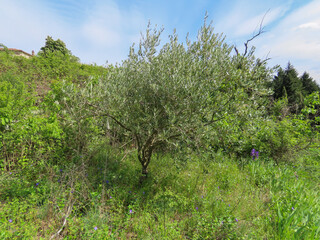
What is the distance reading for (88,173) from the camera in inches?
155

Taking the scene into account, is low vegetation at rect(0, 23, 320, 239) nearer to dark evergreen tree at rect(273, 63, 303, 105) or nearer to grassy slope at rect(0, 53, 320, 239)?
grassy slope at rect(0, 53, 320, 239)

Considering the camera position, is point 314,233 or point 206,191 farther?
point 206,191

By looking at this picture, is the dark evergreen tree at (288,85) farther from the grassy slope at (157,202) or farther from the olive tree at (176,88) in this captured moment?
the olive tree at (176,88)

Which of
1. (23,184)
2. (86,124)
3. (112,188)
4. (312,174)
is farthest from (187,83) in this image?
(312,174)

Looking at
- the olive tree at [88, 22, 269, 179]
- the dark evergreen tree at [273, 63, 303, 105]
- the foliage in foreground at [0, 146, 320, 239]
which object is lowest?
the foliage in foreground at [0, 146, 320, 239]

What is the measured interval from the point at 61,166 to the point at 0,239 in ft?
6.58

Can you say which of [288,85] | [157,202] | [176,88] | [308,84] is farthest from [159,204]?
[308,84]

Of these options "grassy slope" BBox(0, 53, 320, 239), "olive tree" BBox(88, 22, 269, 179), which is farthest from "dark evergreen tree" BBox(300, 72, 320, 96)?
"olive tree" BBox(88, 22, 269, 179)

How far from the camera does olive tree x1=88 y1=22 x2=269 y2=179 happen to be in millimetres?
2873

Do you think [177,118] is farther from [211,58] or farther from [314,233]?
[314,233]

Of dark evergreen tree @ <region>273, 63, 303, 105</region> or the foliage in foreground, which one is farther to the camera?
dark evergreen tree @ <region>273, 63, 303, 105</region>

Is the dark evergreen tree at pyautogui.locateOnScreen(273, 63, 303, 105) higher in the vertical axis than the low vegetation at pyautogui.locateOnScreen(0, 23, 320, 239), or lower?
higher

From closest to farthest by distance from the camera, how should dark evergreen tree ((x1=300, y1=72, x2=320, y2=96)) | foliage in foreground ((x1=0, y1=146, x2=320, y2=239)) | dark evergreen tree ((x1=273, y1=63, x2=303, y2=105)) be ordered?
foliage in foreground ((x1=0, y1=146, x2=320, y2=239))
dark evergreen tree ((x1=273, y1=63, x2=303, y2=105))
dark evergreen tree ((x1=300, y1=72, x2=320, y2=96))

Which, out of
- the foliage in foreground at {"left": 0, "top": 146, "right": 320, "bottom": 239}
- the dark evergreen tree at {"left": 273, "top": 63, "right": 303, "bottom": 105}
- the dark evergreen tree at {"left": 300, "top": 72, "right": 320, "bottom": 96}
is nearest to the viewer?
the foliage in foreground at {"left": 0, "top": 146, "right": 320, "bottom": 239}
